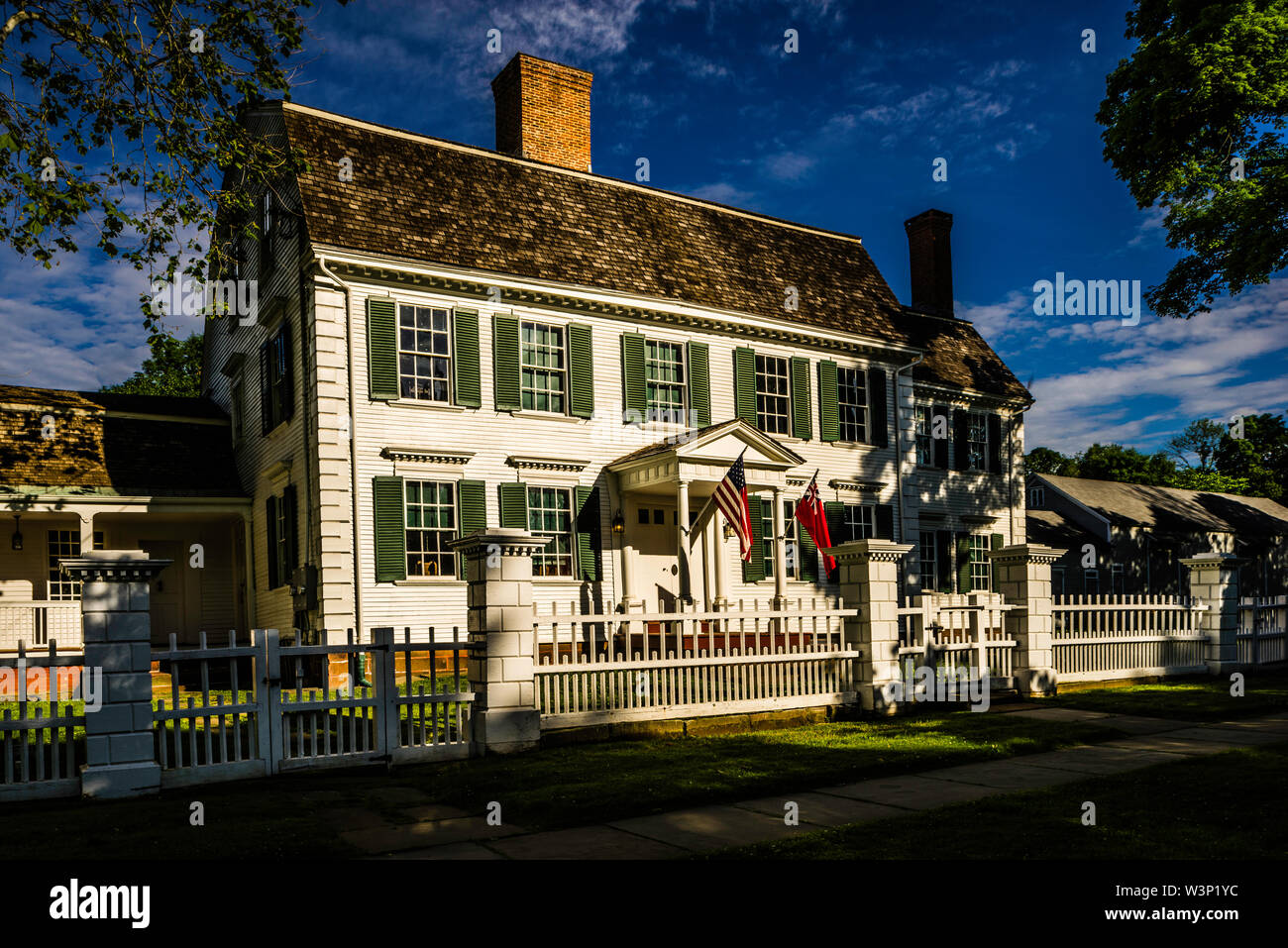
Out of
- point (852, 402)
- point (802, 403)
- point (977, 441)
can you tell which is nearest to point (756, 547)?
point (802, 403)

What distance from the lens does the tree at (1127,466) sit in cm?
6328

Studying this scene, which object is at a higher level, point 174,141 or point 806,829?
point 174,141

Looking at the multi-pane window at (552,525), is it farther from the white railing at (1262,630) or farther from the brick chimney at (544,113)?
the white railing at (1262,630)

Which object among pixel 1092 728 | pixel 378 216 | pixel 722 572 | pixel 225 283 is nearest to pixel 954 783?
pixel 1092 728

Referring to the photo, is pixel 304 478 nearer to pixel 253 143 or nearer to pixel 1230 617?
pixel 253 143

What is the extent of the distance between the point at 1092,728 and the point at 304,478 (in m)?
12.3

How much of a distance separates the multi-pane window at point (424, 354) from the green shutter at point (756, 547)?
6.77 m

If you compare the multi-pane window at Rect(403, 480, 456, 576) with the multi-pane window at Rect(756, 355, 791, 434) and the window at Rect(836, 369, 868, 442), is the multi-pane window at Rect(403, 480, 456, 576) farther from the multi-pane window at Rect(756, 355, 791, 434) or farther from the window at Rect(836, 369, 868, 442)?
the window at Rect(836, 369, 868, 442)

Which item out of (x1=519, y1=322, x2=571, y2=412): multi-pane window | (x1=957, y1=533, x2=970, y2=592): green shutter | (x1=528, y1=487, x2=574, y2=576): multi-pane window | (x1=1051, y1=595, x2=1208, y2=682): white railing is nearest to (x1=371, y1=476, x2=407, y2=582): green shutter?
(x1=528, y1=487, x2=574, y2=576): multi-pane window

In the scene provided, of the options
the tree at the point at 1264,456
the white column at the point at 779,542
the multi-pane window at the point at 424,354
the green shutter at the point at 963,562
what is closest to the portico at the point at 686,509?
the white column at the point at 779,542

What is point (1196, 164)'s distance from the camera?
21.6m

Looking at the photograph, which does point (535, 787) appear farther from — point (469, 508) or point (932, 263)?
point (932, 263)

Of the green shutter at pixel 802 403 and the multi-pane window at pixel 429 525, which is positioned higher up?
the green shutter at pixel 802 403

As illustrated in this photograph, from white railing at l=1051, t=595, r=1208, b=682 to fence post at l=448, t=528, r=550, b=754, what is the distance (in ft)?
28.0
